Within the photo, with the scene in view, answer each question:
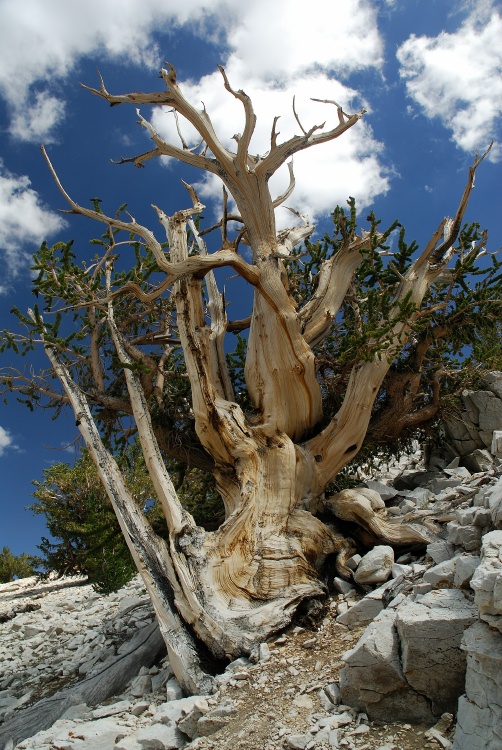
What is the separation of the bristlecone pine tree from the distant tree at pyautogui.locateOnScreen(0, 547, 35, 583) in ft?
49.6

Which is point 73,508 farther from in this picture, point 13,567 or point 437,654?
point 437,654

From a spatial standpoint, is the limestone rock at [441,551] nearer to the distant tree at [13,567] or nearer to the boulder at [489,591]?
the boulder at [489,591]

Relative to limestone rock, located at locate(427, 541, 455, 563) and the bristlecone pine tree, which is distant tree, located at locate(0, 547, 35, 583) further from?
limestone rock, located at locate(427, 541, 455, 563)

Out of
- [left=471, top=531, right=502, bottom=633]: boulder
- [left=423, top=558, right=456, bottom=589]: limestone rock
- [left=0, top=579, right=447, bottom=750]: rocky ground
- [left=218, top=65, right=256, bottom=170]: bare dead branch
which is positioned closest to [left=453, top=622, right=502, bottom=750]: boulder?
[left=471, top=531, right=502, bottom=633]: boulder

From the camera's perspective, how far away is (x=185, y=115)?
25.3 feet

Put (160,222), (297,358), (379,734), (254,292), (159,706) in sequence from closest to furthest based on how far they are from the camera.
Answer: (379,734)
(159,706)
(297,358)
(254,292)
(160,222)

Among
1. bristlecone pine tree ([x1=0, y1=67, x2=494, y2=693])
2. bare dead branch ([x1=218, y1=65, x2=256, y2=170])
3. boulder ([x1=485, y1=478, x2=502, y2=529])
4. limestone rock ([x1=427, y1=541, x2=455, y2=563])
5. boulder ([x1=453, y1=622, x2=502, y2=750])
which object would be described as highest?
bare dead branch ([x1=218, y1=65, x2=256, y2=170])

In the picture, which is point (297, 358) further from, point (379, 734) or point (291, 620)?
point (379, 734)

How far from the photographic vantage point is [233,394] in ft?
25.3

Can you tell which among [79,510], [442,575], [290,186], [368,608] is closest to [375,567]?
[368,608]

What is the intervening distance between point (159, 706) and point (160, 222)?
258 inches

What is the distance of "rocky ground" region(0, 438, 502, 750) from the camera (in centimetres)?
338

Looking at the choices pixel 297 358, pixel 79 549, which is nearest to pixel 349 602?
pixel 297 358

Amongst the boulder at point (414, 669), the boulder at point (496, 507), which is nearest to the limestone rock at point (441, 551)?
the boulder at point (496, 507)
